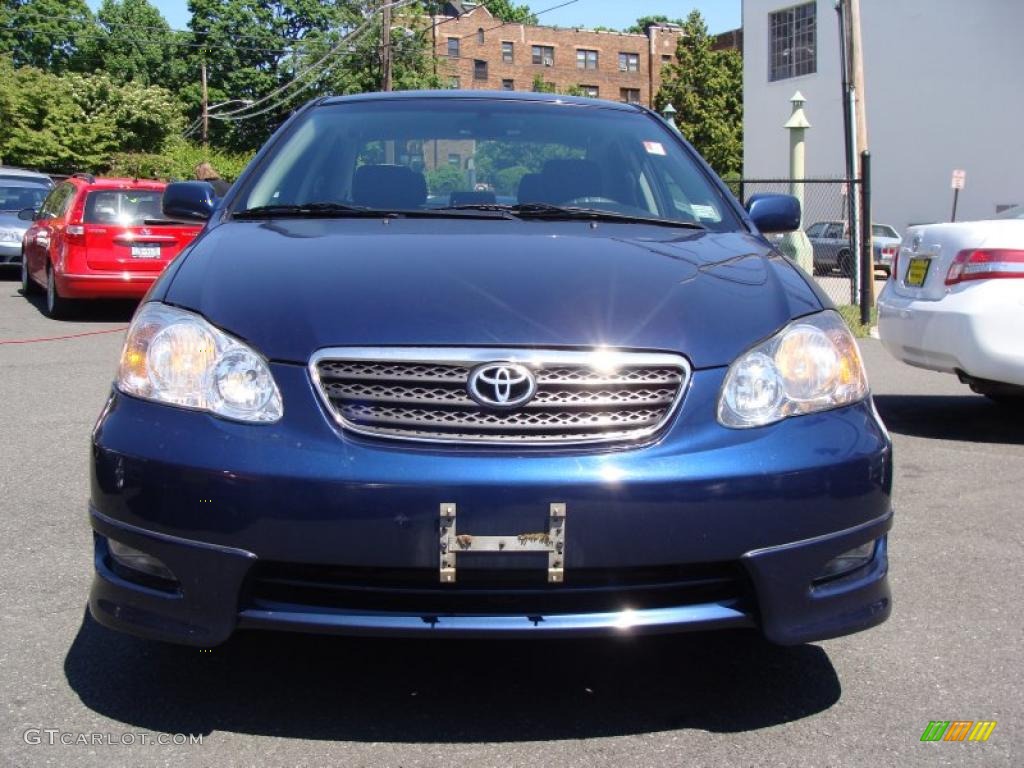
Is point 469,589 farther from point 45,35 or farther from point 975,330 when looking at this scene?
point 45,35

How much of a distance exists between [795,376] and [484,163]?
179 cm

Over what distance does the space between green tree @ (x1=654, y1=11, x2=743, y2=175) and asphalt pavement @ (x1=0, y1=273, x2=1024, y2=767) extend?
5974 centimetres

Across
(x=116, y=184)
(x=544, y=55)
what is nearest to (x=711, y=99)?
(x=544, y=55)

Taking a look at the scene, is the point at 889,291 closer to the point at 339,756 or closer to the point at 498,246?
the point at 498,246

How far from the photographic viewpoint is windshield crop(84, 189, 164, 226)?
13.3 meters

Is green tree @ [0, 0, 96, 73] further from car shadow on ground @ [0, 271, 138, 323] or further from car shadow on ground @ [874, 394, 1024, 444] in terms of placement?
car shadow on ground @ [874, 394, 1024, 444]

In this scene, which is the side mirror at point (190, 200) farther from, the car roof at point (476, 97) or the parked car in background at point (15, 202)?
the parked car in background at point (15, 202)

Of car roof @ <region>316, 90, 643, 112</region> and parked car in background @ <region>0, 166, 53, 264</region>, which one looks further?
parked car in background @ <region>0, 166, 53, 264</region>

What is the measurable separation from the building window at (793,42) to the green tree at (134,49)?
47481 mm

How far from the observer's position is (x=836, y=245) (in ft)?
85.1

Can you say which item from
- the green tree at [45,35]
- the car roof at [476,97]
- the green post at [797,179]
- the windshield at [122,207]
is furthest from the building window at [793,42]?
the green tree at [45,35]

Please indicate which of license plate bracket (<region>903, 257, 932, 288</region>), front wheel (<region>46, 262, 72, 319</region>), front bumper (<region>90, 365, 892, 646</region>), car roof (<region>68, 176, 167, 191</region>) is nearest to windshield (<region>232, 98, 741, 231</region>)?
front bumper (<region>90, 365, 892, 646</region>)

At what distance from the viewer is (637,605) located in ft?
9.16

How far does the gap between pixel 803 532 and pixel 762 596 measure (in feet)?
0.57
